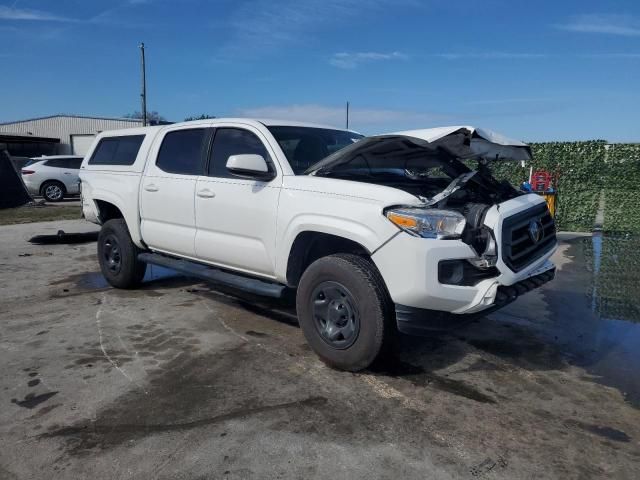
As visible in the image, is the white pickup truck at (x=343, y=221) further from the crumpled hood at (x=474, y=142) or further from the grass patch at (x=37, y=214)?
the grass patch at (x=37, y=214)

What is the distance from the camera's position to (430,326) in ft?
11.2

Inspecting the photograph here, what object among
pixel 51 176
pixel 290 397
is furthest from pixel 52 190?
pixel 290 397

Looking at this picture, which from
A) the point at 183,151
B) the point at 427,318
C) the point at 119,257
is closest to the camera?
the point at 427,318

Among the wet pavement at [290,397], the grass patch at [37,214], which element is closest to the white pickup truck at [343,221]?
the wet pavement at [290,397]

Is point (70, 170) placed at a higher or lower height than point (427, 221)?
higher

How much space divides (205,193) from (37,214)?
12.8m

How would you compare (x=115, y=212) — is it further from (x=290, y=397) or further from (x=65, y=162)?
(x=65, y=162)

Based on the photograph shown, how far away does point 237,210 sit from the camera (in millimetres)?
4488

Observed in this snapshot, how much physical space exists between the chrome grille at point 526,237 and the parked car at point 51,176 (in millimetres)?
18986

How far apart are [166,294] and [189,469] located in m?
3.78

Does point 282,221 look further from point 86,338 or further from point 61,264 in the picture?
point 61,264

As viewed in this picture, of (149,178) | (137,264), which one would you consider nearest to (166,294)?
(137,264)

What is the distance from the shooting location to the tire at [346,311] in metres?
3.52

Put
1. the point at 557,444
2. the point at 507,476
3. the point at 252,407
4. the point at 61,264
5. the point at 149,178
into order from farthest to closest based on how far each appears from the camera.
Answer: the point at 61,264 → the point at 149,178 → the point at 252,407 → the point at 557,444 → the point at 507,476
